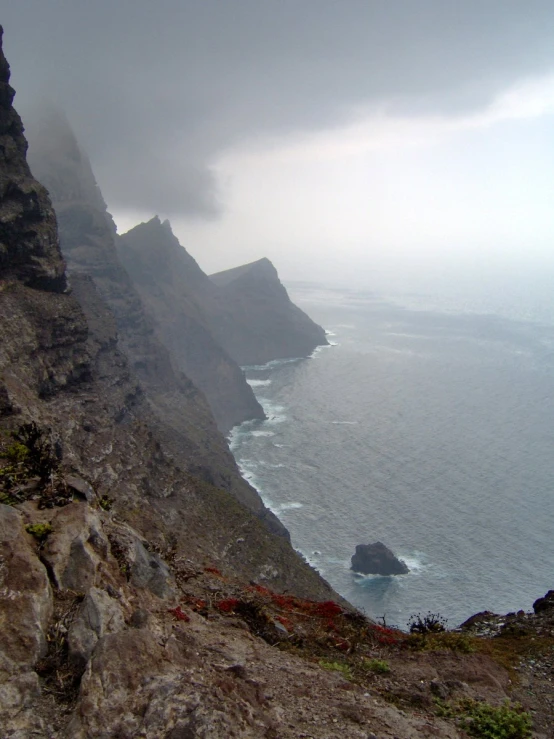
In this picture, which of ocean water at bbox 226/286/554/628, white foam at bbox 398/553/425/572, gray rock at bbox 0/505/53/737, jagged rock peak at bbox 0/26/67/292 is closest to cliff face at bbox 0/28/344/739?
gray rock at bbox 0/505/53/737

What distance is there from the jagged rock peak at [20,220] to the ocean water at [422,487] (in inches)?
1878

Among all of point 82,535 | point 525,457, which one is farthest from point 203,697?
point 525,457

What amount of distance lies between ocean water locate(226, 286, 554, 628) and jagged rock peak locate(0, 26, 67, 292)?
47697mm

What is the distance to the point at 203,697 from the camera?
30.5 feet

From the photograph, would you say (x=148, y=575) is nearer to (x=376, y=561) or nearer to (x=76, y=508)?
(x=76, y=508)

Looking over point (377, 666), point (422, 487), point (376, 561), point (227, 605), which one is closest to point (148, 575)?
point (227, 605)

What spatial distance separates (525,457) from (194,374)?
111m

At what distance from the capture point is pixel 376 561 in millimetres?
88625

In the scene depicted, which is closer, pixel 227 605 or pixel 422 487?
pixel 227 605

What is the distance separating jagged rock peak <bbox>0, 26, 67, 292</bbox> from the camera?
5188 centimetres

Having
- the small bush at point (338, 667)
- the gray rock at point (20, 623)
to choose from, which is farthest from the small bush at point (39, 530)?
the small bush at point (338, 667)

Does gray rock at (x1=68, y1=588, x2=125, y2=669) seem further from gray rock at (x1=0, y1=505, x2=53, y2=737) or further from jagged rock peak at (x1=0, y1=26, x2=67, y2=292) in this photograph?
jagged rock peak at (x1=0, y1=26, x2=67, y2=292)

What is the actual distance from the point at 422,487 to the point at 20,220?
96116 mm

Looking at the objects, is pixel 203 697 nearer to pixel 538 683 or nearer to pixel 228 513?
pixel 538 683
